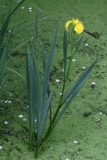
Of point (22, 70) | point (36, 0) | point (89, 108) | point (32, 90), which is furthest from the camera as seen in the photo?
point (36, 0)

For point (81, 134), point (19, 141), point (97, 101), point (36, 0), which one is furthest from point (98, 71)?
point (36, 0)

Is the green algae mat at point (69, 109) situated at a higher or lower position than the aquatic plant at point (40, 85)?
lower

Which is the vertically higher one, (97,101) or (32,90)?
(32,90)

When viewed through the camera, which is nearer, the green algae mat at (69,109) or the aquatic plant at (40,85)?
the aquatic plant at (40,85)

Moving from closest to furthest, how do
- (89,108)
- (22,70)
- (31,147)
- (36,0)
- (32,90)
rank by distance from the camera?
(32,90)
(31,147)
(89,108)
(22,70)
(36,0)

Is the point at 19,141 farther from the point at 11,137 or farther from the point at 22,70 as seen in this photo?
the point at 22,70

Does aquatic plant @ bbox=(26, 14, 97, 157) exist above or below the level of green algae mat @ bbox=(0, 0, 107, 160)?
above

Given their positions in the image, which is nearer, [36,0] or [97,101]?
[97,101]

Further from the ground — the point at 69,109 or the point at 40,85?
the point at 40,85

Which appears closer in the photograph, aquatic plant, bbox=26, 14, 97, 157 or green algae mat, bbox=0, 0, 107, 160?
aquatic plant, bbox=26, 14, 97, 157

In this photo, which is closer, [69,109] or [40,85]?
[40,85]

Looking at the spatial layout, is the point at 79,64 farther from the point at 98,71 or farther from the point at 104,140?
the point at 104,140
